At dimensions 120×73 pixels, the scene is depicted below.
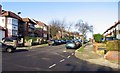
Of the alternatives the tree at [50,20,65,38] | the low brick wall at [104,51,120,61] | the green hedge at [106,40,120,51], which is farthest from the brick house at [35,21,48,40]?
the low brick wall at [104,51,120,61]

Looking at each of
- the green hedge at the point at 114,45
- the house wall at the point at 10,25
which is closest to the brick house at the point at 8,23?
the house wall at the point at 10,25

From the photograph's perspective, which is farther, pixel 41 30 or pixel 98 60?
pixel 41 30

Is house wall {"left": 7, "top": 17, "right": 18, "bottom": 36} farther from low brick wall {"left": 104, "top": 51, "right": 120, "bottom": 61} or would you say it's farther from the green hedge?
low brick wall {"left": 104, "top": 51, "right": 120, "bottom": 61}

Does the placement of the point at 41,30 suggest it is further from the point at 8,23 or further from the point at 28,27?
the point at 8,23

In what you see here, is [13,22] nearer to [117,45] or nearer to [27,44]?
[27,44]

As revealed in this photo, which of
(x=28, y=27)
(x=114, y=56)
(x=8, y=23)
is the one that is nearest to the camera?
(x=114, y=56)

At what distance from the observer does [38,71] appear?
41.8ft

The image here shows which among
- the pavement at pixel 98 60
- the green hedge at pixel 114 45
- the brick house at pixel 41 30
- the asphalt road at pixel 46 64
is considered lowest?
the pavement at pixel 98 60

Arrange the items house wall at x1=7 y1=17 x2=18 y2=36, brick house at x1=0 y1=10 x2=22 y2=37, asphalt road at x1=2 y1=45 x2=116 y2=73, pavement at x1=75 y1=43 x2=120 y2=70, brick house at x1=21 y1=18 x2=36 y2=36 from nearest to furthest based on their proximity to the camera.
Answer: asphalt road at x1=2 y1=45 x2=116 y2=73 < pavement at x1=75 y1=43 x2=120 y2=70 < brick house at x1=0 y1=10 x2=22 y2=37 < house wall at x1=7 y1=17 x2=18 y2=36 < brick house at x1=21 y1=18 x2=36 y2=36

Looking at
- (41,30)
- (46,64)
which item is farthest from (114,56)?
(41,30)

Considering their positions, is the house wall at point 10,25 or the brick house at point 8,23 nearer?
the brick house at point 8,23

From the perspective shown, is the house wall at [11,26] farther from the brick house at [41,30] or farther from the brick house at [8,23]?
the brick house at [41,30]

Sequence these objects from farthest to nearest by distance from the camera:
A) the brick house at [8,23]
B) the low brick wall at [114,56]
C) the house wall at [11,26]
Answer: the house wall at [11,26]
the brick house at [8,23]
the low brick wall at [114,56]

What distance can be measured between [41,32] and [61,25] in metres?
11.6
